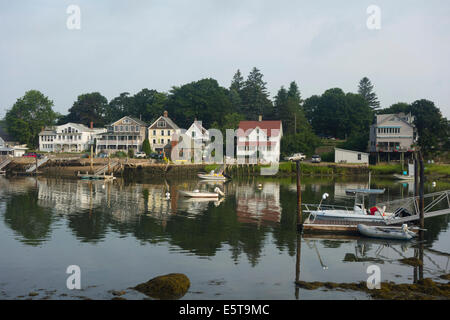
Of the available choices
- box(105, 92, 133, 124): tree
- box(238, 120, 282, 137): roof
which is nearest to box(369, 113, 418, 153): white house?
box(238, 120, 282, 137): roof

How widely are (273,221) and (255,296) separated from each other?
17.4m

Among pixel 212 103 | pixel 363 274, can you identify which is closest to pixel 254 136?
pixel 212 103

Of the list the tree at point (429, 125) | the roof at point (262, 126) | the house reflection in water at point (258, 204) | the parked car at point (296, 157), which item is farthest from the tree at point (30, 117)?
the tree at point (429, 125)

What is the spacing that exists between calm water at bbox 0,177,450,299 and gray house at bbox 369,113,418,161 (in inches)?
2006

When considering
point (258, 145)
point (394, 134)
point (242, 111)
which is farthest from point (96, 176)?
point (242, 111)

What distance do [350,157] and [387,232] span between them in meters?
62.0

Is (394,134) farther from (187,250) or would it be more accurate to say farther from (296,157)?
(187,250)

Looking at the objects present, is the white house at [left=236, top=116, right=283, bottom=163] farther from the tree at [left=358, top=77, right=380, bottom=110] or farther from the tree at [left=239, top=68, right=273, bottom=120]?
the tree at [left=358, top=77, right=380, bottom=110]

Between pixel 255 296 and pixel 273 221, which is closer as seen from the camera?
pixel 255 296

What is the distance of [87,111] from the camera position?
140m

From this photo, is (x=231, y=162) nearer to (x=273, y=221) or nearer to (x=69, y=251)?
(x=273, y=221)

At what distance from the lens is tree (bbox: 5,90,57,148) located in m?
114

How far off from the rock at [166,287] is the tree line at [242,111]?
77.1 m

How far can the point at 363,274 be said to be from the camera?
73.2ft
